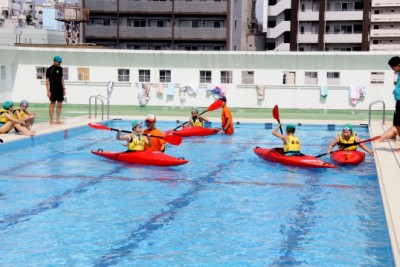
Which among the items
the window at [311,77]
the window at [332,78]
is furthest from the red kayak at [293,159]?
the window at [332,78]

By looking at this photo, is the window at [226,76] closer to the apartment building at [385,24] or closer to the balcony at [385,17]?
the apartment building at [385,24]

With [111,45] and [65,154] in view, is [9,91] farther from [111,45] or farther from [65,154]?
[111,45]

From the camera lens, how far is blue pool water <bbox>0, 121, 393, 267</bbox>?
745 centimetres

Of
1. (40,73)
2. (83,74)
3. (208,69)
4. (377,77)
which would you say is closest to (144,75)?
(83,74)

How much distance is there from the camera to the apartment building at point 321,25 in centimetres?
6400

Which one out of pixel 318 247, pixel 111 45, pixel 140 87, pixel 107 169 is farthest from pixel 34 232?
pixel 111 45

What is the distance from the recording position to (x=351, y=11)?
64.1 m

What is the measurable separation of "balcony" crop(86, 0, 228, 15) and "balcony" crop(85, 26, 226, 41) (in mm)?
1581

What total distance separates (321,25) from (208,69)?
36.6m

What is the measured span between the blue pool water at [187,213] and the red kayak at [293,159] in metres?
0.16

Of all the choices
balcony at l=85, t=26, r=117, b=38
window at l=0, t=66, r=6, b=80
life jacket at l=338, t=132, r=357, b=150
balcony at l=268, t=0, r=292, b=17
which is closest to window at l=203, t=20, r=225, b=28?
balcony at l=85, t=26, r=117, b=38

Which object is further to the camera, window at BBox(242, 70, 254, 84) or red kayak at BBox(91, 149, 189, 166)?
window at BBox(242, 70, 254, 84)

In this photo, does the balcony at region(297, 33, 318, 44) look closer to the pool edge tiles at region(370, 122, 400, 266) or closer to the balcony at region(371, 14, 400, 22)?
the balcony at region(371, 14, 400, 22)

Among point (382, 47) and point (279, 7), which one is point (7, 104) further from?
point (382, 47)
